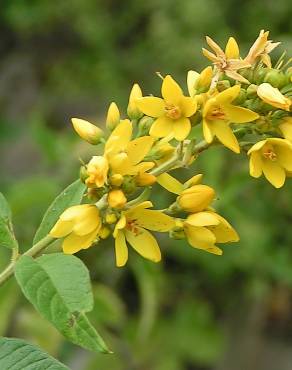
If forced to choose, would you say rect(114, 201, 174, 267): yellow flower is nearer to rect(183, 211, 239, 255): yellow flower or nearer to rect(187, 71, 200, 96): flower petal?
rect(183, 211, 239, 255): yellow flower

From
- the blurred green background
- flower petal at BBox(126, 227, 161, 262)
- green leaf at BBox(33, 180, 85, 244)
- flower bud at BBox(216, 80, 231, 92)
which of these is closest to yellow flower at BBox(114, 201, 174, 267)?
flower petal at BBox(126, 227, 161, 262)

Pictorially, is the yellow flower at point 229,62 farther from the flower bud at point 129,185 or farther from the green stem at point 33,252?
the green stem at point 33,252

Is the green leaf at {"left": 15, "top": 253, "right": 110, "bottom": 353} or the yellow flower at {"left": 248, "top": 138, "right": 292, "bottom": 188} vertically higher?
the yellow flower at {"left": 248, "top": 138, "right": 292, "bottom": 188}

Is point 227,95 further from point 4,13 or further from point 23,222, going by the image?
point 4,13

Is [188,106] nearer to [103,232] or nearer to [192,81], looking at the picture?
[192,81]

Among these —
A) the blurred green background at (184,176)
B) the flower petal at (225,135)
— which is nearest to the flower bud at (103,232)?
the flower petal at (225,135)

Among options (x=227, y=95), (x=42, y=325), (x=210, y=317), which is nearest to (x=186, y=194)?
(x=227, y=95)

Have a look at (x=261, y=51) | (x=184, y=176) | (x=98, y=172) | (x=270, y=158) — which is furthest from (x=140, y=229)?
(x=184, y=176)

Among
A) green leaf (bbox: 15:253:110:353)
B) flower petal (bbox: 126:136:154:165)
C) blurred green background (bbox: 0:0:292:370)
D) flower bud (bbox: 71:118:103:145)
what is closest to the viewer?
green leaf (bbox: 15:253:110:353)
